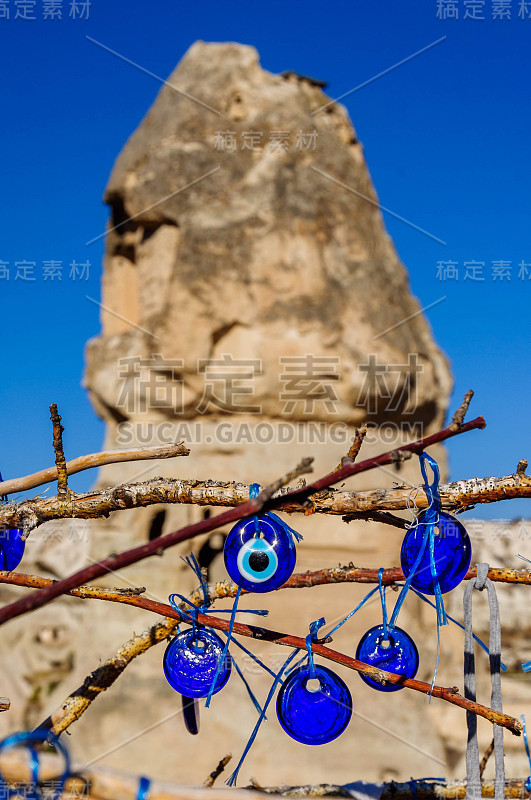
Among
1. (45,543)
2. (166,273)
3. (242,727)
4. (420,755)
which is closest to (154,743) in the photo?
(242,727)

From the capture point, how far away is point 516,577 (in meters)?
0.85

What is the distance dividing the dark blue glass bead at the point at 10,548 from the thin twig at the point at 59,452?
14 cm

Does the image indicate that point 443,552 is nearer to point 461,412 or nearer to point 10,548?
point 461,412

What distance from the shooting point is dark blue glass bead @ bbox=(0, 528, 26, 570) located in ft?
3.16

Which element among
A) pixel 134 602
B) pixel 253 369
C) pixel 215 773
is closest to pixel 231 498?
pixel 134 602

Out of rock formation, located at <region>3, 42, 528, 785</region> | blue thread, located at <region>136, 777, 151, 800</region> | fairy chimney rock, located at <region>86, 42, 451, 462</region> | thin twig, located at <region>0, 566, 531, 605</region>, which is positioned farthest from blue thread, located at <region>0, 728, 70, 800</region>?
fairy chimney rock, located at <region>86, 42, 451, 462</region>

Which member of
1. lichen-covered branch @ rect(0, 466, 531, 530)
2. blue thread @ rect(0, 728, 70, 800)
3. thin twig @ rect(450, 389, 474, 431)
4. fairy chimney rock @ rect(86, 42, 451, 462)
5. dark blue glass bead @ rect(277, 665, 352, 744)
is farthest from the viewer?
fairy chimney rock @ rect(86, 42, 451, 462)

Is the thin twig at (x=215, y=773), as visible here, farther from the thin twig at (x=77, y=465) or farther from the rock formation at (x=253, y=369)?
the rock formation at (x=253, y=369)

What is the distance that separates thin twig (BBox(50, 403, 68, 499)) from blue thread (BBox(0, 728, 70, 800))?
1.22ft

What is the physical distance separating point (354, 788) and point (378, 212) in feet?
14.7

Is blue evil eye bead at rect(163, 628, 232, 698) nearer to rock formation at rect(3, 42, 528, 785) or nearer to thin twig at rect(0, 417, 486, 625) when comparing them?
thin twig at rect(0, 417, 486, 625)

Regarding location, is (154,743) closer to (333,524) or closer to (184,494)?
(333,524)

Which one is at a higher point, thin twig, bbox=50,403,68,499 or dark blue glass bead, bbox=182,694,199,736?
thin twig, bbox=50,403,68,499

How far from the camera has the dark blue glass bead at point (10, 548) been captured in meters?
0.96
